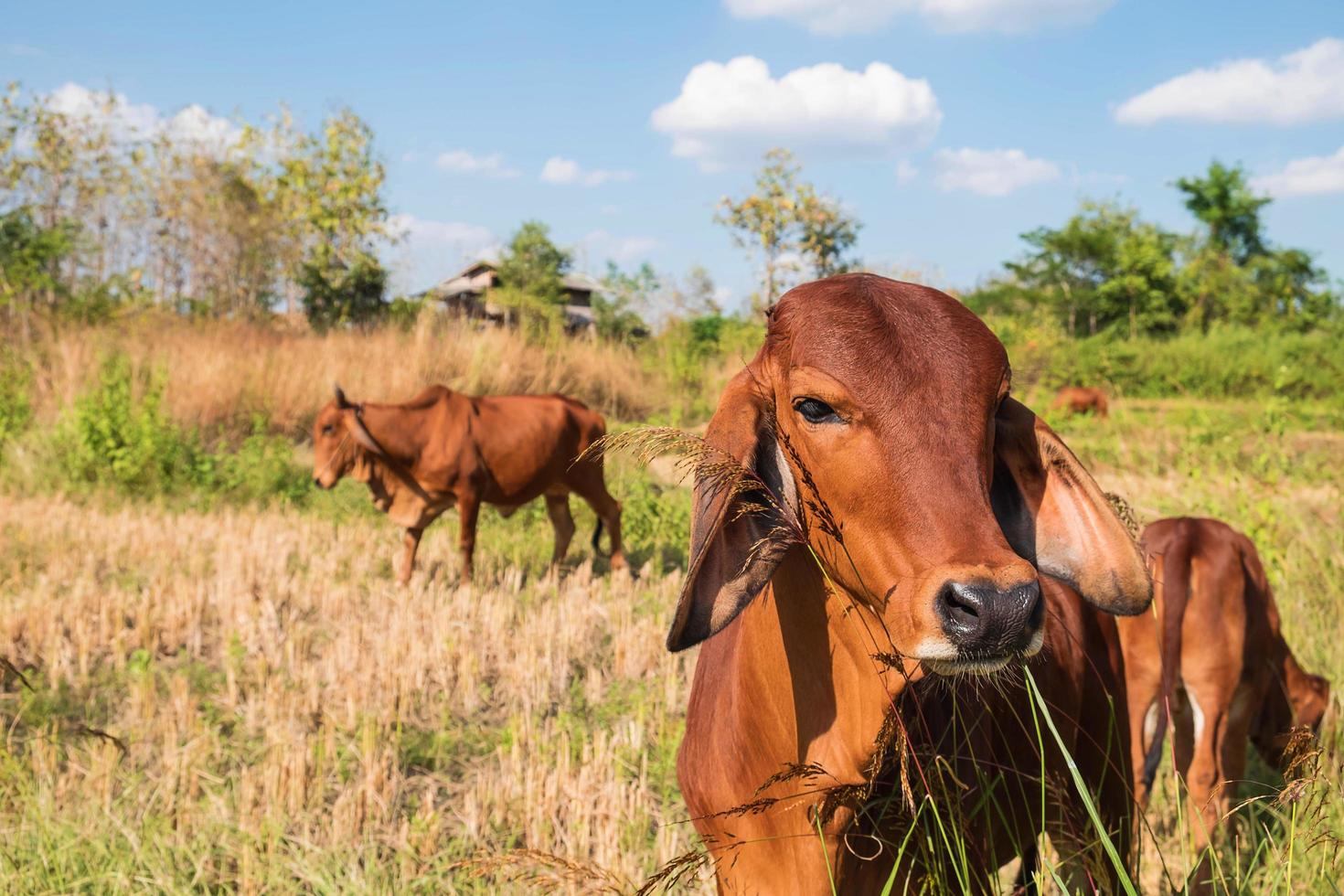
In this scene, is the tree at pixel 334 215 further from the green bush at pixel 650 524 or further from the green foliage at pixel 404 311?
the green bush at pixel 650 524

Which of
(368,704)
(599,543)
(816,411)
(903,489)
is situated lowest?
(599,543)

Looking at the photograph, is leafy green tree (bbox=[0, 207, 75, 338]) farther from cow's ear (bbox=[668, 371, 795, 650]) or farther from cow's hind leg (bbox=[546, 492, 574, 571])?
cow's ear (bbox=[668, 371, 795, 650])

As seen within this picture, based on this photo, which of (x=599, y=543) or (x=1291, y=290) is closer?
(x=599, y=543)

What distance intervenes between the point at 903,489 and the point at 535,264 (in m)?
39.2

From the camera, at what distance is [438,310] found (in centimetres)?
1795

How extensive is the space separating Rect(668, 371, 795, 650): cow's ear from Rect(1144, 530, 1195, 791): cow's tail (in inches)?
111

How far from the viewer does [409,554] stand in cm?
779

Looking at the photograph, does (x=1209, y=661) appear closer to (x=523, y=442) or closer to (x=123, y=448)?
(x=523, y=442)

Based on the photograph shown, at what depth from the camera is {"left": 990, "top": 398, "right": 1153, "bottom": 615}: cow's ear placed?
198 centimetres

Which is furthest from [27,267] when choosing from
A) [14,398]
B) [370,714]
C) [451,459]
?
[370,714]

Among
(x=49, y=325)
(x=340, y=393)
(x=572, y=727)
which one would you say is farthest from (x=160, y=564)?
(x=49, y=325)

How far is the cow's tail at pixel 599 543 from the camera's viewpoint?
8703 mm

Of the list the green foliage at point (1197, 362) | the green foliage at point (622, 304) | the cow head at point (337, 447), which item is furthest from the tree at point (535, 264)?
the cow head at point (337, 447)

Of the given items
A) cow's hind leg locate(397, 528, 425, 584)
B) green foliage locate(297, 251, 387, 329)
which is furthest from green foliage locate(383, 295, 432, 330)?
cow's hind leg locate(397, 528, 425, 584)
